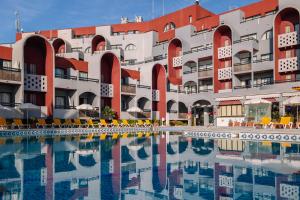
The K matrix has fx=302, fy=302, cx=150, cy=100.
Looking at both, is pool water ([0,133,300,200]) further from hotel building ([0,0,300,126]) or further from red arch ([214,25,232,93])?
red arch ([214,25,232,93])

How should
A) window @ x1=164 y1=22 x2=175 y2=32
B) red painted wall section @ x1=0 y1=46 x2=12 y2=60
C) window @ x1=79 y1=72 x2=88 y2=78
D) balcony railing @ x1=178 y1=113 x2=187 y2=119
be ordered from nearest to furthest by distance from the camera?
red painted wall section @ x1=0 y1=46 x2=12 y2=60 → window @ x1=79 y1=72 x2=88 y2=78 → balcony railing @ x1=178 y1=113 x2=187 y2=119 → window @ x1=164 y1=22 x2=175 y2=32

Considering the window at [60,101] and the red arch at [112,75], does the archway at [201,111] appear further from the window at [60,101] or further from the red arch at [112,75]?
the window at [60,101]

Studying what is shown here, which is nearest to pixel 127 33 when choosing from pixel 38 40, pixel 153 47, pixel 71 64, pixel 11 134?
pixel 153 47

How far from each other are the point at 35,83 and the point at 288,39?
2477 cm

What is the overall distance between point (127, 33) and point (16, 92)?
97.6 ft

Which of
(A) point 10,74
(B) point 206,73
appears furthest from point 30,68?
(B) point 206,73

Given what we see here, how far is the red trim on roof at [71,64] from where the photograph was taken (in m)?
29.7

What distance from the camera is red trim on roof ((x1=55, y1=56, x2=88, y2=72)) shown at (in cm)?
2969

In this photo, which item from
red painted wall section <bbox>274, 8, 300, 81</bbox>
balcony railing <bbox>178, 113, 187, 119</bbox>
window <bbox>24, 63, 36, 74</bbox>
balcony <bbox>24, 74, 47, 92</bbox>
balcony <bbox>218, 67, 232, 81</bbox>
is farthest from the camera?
balcony railing <bbox>178, 113, 187, 119</bbox>

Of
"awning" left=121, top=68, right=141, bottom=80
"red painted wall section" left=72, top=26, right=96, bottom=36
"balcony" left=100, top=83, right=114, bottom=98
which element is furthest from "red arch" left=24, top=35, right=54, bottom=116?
"red painted wall section" left=72, top=26, right=96, bottom=36

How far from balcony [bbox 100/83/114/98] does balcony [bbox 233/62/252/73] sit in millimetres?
13880

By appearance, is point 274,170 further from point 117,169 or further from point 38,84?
point 38,84

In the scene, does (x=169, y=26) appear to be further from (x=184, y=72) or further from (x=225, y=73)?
(x=225, y=73)

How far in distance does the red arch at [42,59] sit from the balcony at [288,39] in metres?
22.7
